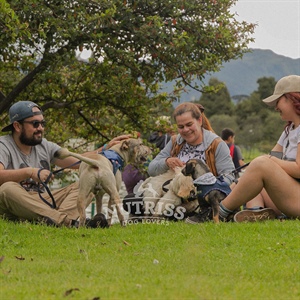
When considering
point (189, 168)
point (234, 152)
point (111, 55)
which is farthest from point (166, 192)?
point (234, 152)

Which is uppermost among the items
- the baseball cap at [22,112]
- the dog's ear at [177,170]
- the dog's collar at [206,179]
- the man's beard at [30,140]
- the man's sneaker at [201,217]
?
the baseball cap at [22,112]

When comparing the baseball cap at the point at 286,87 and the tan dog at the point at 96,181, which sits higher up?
the baseball cap at the point at 286,87

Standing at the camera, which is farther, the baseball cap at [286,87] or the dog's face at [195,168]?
the dog's face at [195,168]

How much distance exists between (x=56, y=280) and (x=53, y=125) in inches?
337

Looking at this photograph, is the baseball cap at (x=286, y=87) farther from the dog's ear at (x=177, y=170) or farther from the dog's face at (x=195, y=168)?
the dog's ear at (x=177, y=170)

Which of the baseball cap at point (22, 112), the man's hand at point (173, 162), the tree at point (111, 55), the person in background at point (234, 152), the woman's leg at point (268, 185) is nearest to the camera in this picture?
the woman's leg at point (268, 185)

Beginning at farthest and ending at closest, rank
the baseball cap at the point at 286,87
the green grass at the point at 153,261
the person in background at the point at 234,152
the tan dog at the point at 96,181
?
the person in background at the point at 234,152 < the baseball cap at the point at 286,87 < the tan dog at the point at 96,181 < the green grass at the point at 153,261

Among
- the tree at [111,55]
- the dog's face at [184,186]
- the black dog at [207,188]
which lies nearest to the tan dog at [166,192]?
the dog's face at [184,186]

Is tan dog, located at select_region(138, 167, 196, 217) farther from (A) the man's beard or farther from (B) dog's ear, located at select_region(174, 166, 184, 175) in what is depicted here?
(A) the man's beard

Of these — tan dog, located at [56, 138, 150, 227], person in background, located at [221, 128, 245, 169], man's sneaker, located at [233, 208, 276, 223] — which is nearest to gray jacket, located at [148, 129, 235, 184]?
man's sneaker, located at [233, 208, 276, 223]

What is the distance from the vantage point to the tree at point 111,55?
10375 millimetres

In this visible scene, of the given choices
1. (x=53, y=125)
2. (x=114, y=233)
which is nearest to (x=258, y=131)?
(x=53, y=125)

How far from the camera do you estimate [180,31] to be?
11.2m

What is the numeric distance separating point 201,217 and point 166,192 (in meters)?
0.66
